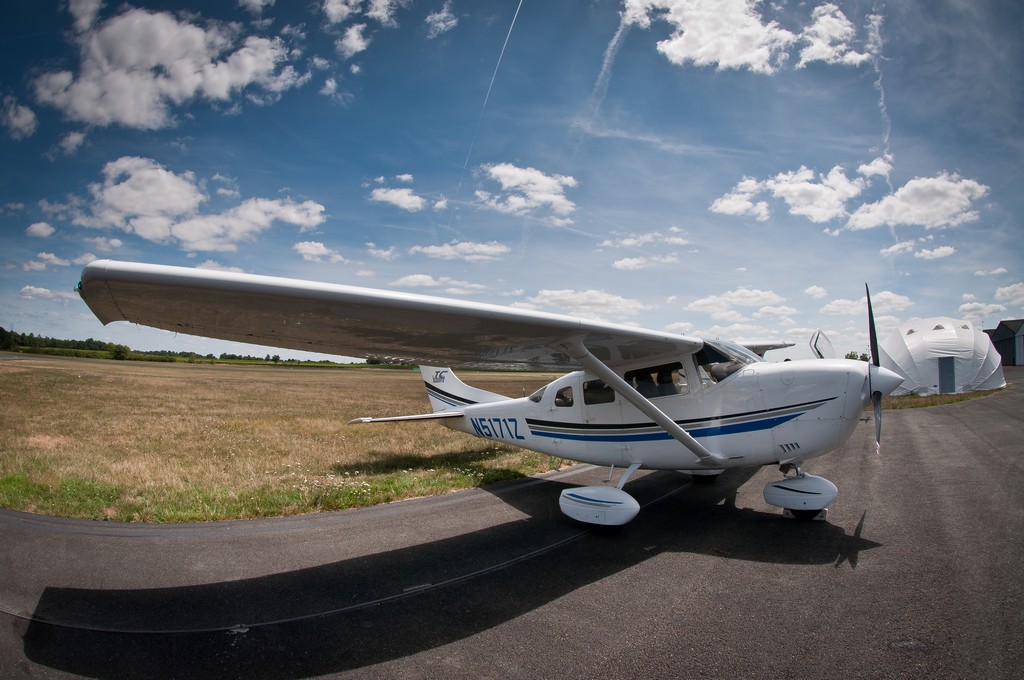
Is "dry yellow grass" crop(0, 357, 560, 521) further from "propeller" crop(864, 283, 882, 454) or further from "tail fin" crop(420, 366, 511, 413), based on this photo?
"propeller" crop(864, 283, 882, 454)

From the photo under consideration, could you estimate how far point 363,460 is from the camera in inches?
387

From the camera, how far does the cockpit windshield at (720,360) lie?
20.1 feet

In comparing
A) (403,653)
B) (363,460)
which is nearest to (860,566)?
(403,653)

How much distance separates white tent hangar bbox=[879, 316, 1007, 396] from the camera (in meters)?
26.4

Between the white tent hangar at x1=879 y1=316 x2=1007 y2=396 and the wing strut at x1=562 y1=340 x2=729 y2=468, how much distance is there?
89.5 ft

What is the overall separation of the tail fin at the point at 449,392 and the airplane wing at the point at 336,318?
14.3ft

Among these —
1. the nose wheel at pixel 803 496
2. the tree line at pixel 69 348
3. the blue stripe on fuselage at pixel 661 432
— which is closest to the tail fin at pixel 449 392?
the blue stripe on fuselage at pixel 661 432

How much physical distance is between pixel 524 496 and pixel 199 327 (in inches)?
200

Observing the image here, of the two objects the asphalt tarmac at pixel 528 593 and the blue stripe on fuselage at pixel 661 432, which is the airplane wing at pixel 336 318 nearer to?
the blue stripe on fuselage at pixel 661 432

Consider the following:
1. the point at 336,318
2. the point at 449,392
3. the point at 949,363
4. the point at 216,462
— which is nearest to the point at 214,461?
the point at 216,462

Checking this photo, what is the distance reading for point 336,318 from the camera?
154 inches

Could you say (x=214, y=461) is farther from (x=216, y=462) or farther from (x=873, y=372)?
(x=873, y=372)

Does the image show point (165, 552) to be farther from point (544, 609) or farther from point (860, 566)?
point (860, 566)

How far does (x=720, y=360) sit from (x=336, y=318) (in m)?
4.84
